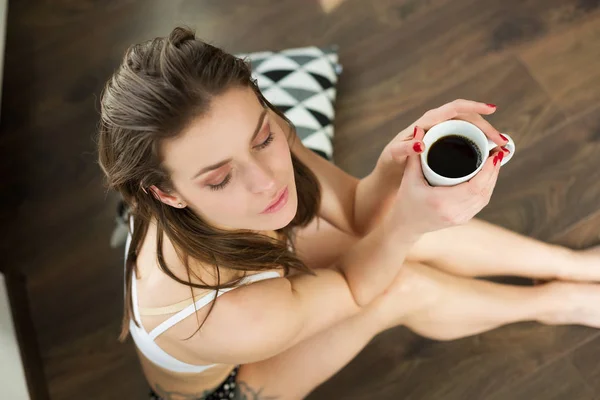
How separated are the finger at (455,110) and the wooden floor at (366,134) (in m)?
0.76

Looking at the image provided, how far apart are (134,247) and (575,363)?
1139mm

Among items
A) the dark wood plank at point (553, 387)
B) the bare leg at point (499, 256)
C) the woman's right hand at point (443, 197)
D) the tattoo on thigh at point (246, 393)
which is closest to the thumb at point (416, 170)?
the woman's right hand at point (443, 197)

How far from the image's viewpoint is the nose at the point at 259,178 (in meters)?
0.75

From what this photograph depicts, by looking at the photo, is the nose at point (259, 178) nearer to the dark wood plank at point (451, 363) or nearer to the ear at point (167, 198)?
the ear at point (167, 198)

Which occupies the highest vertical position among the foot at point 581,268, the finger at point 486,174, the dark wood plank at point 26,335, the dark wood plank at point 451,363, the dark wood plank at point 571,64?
the dark wood plank at point 571,64

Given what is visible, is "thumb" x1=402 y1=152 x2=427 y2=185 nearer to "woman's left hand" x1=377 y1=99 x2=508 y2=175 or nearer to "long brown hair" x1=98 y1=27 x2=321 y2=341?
"woman's left hand" x1=377 y1=99 x2=508 y2=175

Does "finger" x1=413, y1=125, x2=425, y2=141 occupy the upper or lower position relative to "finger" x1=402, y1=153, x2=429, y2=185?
upper

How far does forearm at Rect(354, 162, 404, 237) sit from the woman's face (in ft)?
1.07

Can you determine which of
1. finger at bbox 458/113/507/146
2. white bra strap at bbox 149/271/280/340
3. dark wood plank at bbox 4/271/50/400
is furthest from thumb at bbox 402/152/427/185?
dark wood plank at bbox 4/271/50/400

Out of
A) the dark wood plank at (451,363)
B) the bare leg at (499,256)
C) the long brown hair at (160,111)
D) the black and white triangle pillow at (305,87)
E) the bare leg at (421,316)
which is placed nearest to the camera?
the long brown hair at (160,111)

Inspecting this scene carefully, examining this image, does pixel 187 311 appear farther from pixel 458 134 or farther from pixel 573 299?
pixel 573 299

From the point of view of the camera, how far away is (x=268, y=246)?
3.28 feet

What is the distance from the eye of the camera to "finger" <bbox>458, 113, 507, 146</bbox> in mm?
798

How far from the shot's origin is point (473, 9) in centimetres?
175
